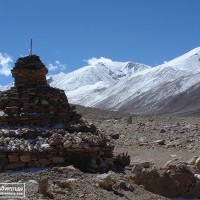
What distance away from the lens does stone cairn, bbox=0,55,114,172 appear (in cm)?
1179

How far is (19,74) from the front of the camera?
13.7m

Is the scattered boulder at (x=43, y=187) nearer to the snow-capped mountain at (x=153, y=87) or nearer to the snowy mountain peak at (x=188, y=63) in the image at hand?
the snow-capped mountain at (x=153, y=87)

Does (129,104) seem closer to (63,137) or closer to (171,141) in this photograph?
(171,141)

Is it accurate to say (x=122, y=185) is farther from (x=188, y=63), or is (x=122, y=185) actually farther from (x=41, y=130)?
(x=188, y=63)

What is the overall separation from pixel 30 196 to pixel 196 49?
181 metres

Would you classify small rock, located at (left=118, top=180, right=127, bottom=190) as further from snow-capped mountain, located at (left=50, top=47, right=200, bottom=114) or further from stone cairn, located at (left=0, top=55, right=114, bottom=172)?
snow-capped mountain, located at (left=50, top=47, right=200, bottom=114)

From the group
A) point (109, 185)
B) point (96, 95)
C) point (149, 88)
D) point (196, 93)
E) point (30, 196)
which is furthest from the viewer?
point (96, 95)

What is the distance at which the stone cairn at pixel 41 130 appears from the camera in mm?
11789

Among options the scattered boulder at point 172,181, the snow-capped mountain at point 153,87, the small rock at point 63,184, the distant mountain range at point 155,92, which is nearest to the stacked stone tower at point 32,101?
the scattered boulder at point 172,181

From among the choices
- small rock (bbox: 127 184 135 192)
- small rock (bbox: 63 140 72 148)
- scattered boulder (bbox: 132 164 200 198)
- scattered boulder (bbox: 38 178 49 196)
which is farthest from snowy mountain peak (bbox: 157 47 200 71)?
scattered boulder (bbox: 38 178 49 196)

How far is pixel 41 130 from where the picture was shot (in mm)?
12492

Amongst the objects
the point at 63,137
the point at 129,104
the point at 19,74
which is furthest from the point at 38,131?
the point at 129,104

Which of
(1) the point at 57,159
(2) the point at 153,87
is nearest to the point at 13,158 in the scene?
(1) the point at 57,159

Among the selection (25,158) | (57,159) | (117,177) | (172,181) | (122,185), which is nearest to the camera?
(122,185)
